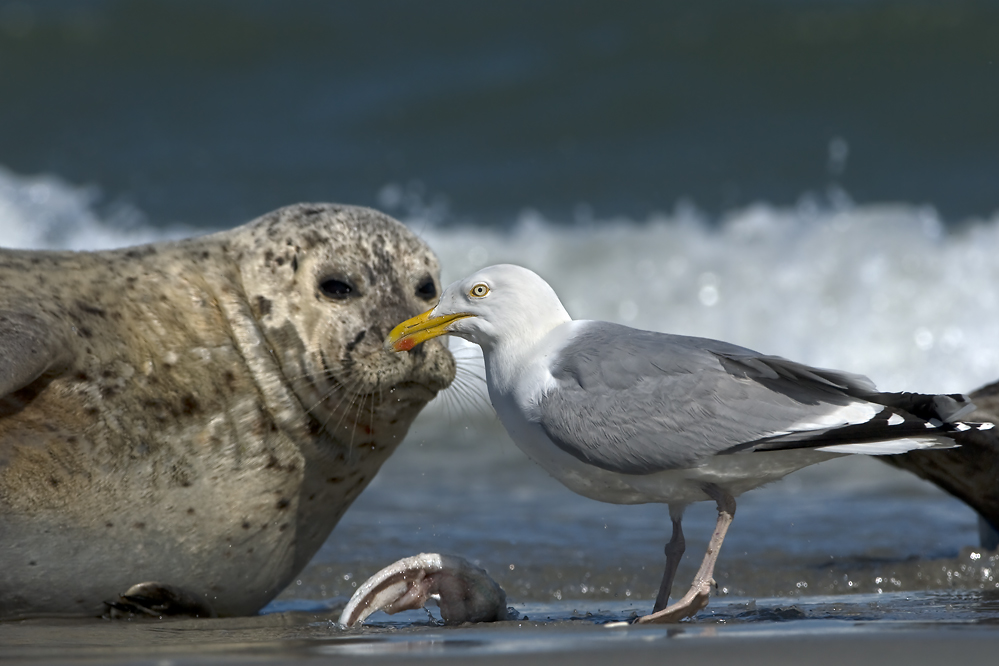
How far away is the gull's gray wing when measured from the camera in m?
3.24

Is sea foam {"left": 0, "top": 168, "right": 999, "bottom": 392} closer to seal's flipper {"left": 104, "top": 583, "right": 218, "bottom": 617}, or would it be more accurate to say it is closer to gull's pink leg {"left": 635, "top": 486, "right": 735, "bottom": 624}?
gull's pink leg {"left": 635, "top": 486, "right": 735, "bottom": 624}

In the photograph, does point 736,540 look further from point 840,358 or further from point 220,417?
point 840,358

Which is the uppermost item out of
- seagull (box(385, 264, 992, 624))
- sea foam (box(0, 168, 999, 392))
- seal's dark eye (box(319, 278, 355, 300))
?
sea foam (box(0, 168, 999, 392))

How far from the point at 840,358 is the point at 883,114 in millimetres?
5560

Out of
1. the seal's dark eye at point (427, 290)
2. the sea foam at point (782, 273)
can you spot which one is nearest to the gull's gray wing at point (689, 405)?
the seal's dark eye at point (427, 290)

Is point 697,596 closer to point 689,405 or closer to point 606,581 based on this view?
point 689,405

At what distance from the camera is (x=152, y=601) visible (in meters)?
3.89

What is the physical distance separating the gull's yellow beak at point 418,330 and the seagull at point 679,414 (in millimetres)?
134

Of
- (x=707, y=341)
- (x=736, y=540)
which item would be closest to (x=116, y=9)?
(x=736, y=540)

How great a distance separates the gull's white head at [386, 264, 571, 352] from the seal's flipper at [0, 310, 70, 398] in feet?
3.50

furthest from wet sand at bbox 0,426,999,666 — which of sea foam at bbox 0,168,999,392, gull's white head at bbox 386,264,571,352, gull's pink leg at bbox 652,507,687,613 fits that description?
sea foam at bbox 0,168,999,392

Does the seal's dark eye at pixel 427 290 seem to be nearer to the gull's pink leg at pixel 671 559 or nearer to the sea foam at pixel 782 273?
the gull's pink leg at pixel 671 559

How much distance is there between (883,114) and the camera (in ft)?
47.2

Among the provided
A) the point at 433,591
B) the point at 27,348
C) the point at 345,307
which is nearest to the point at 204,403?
the point at 345,307
